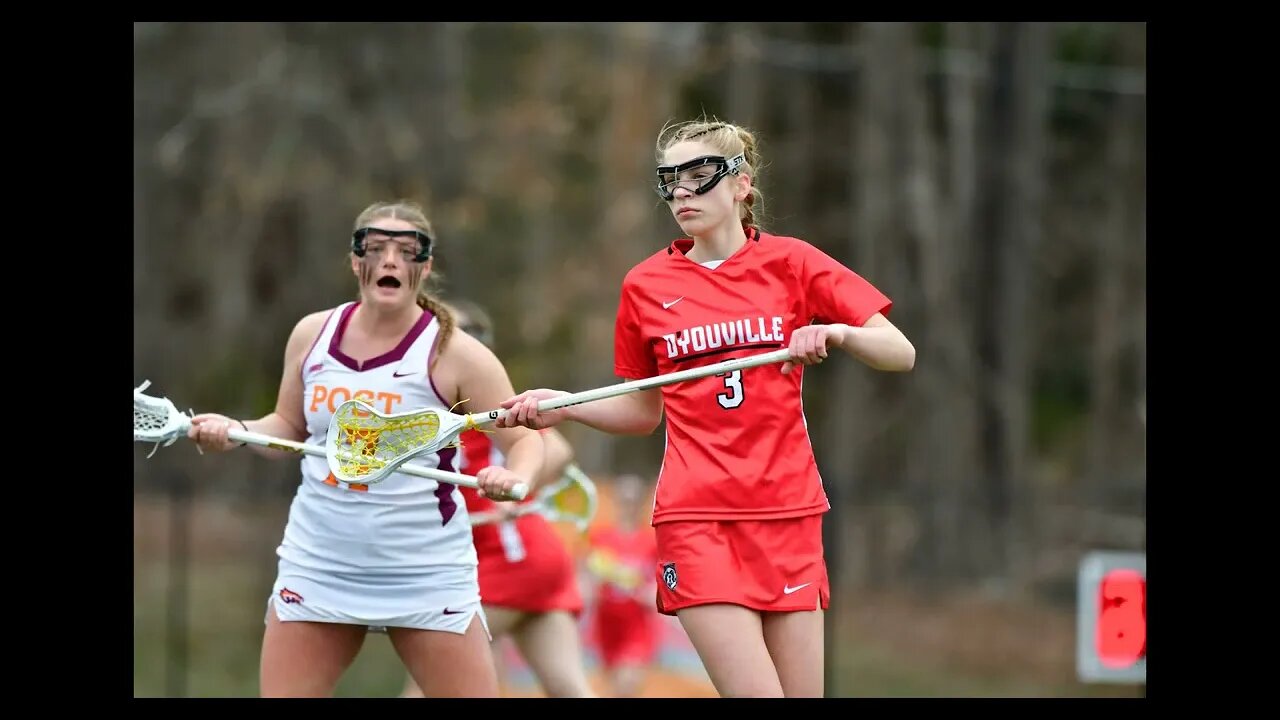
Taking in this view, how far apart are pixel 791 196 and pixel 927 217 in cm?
432

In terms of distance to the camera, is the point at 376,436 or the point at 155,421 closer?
the point at 376,436

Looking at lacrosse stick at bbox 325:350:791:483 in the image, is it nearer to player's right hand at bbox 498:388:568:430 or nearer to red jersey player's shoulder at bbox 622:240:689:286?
player's right hand at bbox 498:388:568:430

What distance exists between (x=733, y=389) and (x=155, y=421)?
2081mm

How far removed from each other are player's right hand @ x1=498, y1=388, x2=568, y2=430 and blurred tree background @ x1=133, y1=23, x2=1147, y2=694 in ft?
24.3

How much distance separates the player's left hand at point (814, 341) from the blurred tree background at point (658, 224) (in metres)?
7.67

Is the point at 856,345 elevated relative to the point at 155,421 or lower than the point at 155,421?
elevated

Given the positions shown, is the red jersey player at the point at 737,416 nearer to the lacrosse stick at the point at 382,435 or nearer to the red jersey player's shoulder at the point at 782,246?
the red jersey player's shoulder at the point at 782,246

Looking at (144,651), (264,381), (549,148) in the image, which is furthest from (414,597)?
(549,148)

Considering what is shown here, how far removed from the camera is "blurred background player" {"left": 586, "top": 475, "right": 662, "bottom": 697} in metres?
10.9

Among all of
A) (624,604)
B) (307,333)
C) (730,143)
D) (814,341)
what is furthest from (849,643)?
(814,341)

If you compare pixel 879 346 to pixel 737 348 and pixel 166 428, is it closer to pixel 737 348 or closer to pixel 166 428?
pixel 737 348

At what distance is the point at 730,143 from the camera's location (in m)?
4.88

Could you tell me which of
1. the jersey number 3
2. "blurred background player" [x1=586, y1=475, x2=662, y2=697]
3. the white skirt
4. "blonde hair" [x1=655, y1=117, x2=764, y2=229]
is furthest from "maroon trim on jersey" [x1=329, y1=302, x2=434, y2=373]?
"blurred background player" [x1=586, y1=475, x2=662, y2=697]

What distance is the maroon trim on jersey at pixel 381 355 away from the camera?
206 inches
